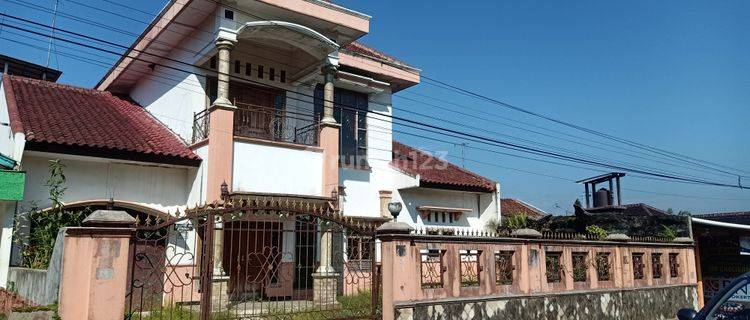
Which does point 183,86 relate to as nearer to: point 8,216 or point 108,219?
point 8,216

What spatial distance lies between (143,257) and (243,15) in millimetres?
6835

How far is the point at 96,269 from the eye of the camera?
6.05m

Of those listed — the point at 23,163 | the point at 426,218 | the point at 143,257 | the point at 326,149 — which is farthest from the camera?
the point at 426,218

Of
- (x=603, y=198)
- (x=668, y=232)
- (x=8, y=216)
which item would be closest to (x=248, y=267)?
(x=8, y=216)

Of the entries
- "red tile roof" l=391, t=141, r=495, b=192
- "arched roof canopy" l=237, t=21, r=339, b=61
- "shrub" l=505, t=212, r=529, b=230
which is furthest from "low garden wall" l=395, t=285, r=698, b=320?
"arched roof canopy" l=237, t=21, r=339, b=61

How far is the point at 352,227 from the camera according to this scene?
323 inches

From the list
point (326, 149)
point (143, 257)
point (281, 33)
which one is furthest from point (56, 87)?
point (143, 257)

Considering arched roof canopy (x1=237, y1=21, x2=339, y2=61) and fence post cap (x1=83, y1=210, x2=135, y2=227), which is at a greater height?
arched roof canopy (x1=237, y1=21, x2=339, y2=61)

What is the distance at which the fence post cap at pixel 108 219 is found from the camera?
6.11 m

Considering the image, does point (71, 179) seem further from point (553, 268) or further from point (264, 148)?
point (553, 268)

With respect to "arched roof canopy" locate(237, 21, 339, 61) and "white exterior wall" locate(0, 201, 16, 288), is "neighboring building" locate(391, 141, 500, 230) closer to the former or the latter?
"arched roof canopy" locate(237, 21, 339, 61)

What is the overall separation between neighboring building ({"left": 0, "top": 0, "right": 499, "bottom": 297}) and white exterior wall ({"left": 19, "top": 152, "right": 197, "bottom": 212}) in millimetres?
21

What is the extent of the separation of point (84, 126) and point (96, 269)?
649 cm

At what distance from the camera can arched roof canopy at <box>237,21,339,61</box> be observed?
11906 millimetres
